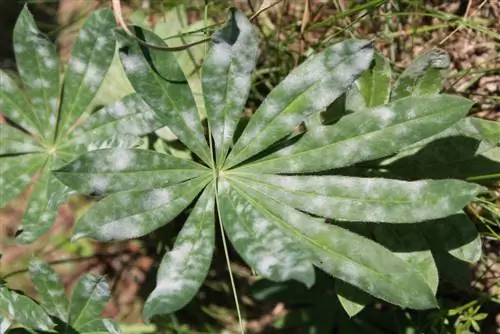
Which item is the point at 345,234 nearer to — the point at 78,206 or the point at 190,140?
the point at 190,140

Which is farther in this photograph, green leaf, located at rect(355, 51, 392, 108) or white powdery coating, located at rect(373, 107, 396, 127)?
green leaf, located at rect(355, 51, 392, 108)

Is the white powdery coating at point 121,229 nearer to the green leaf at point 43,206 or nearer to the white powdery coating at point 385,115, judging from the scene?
the green leaf at point 43,206

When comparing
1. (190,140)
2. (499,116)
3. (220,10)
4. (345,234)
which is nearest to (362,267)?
(345,234)

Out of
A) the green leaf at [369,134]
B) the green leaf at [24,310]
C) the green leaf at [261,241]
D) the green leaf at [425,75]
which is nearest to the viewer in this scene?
the green leaf at [261,241]

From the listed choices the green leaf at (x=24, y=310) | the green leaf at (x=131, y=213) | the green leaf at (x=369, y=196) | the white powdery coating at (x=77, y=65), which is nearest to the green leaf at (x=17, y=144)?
the white powdery coating at (x=77, y=65)

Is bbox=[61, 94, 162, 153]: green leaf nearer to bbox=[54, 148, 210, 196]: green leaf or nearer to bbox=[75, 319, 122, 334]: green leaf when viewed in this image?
bbox=[54, 148, 210, 196]: green leaf

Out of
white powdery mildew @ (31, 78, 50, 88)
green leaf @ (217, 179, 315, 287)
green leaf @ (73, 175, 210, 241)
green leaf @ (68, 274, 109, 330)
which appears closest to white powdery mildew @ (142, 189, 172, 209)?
green leaf @ (73, 175, 210, 241)

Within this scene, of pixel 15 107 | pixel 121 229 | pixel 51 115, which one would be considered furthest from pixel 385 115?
pixel 15 107
